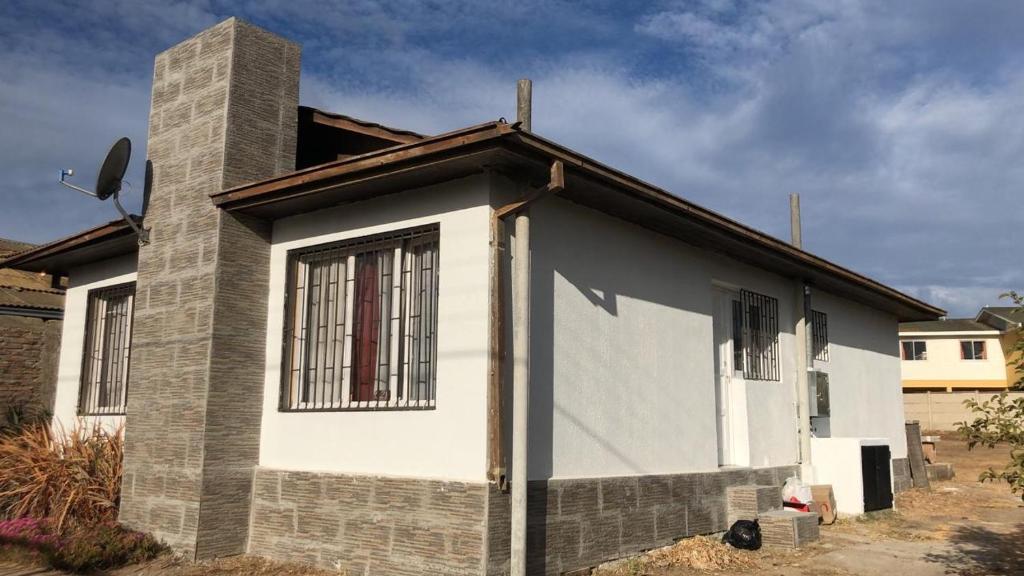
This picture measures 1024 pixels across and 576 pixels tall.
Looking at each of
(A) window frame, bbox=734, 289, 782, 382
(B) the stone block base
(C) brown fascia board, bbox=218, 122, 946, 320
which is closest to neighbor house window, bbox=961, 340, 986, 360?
(A) window frame, bbox=734, 289, 782, 382

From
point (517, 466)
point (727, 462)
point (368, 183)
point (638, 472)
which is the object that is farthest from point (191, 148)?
point (727, 462)

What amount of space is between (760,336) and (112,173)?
768 cm

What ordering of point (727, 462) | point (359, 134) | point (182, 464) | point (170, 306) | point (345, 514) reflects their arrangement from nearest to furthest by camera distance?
1. point (345, 514)
2. point (182, 464)
3. point (170, 306)
4. point (359, 134)
5. point (727, 462)

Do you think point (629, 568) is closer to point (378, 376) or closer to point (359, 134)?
point (378, 376)

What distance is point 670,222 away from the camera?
826 centimetres

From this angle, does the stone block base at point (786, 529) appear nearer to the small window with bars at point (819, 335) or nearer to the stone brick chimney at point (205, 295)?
the small window with bars at point (819, 335)

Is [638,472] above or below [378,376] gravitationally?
below

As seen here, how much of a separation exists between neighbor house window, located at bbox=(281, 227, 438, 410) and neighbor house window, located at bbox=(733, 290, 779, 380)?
479cm

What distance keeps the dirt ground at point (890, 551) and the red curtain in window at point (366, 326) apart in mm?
2528

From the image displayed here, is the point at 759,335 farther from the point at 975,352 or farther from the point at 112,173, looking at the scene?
the point at 975,352

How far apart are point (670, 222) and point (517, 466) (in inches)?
128

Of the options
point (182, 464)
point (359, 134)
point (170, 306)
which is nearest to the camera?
point (182, 464)

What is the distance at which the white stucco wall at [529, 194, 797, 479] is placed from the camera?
6.86 meters

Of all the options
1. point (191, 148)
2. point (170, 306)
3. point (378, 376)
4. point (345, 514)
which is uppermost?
point (191, 148)
